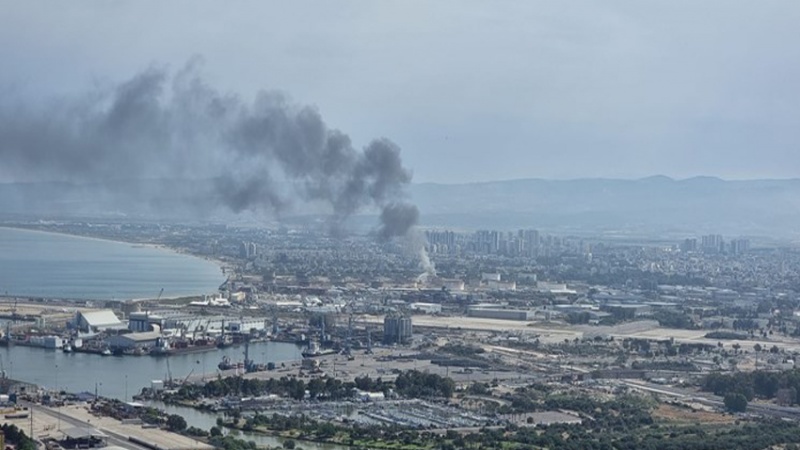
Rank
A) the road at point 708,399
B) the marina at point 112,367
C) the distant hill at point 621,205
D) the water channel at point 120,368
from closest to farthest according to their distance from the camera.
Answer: the road at point 708,399 < the water channel at point 120,368 < the marina at point 112,367 < the distant hill at point 621,205

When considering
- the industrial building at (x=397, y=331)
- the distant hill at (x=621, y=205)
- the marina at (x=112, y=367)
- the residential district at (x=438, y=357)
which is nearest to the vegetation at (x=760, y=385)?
the residential district at (x=438, y=357)

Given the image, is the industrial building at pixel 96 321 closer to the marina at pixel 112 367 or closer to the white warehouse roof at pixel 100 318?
the white warehouse roof at pixel 100 318

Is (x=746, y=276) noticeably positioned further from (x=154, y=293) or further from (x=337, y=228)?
(x=154, y=293)

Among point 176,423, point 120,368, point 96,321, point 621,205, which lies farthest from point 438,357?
point 621,205

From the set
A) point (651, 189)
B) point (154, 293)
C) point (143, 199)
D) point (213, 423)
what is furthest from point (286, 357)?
point (651, 189)

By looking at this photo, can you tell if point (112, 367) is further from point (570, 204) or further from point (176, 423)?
point (570, 204)
